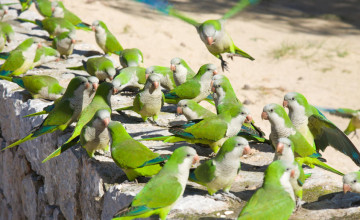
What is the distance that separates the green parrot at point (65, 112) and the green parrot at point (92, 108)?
0.30 ft

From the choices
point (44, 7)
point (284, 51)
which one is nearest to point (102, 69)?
point (44, 7)

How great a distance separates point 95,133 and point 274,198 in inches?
61.0

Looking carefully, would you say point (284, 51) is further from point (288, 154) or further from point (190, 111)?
point (288, 154)

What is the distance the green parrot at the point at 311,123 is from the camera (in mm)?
4305

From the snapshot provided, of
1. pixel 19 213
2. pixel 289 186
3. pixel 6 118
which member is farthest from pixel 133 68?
pixel 289 186

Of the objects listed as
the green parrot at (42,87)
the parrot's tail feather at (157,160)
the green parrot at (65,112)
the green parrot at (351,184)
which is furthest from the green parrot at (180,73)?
the green parrot at (351,184)

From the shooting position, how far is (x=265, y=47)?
10.4m

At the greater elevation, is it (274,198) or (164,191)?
(274,198)

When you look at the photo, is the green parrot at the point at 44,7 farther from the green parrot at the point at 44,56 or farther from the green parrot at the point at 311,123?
the green parrot at the point at 311,123

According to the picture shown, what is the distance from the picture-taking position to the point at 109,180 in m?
3.79

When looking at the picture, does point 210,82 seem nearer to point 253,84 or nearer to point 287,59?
point 253,84

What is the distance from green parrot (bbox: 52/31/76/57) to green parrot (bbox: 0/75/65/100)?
1.16m

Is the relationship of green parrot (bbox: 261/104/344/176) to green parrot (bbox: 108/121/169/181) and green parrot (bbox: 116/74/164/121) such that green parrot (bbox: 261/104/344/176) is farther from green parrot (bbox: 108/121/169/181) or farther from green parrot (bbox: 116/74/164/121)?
green parrot (bbox: 116/74/164/121)

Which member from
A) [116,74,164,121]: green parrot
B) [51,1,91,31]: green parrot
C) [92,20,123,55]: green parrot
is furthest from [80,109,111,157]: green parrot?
[51,1,91,31]: green parrot
